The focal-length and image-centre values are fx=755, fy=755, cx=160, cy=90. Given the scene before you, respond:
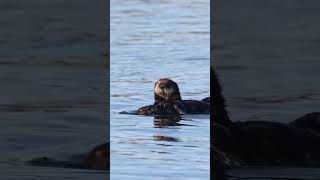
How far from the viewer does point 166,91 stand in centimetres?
525

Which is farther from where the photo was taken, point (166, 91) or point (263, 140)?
point (166, 91)

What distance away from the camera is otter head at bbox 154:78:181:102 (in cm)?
524

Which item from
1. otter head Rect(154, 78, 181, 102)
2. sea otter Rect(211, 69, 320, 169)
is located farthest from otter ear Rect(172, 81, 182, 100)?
sea otter Rect(211, 69, 320, 169)

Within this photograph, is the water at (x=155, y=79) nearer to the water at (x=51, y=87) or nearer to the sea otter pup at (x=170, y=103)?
the sea otter pup at (x=170, y=103)

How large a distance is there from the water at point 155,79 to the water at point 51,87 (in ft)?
1.11

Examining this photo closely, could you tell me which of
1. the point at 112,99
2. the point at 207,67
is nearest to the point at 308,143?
the point at 207,67

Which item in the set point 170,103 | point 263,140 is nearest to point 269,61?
point 263,140

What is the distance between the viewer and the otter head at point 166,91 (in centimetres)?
524

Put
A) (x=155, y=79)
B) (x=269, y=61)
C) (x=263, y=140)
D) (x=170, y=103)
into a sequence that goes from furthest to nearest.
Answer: (x=170, y=103) < (x=155, y=79) < (x=263, y=140) < (x=269, y=61)

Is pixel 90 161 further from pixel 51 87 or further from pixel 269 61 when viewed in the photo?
pixel 269 61

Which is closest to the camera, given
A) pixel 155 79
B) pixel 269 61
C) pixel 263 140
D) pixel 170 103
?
A: pixel 269 61

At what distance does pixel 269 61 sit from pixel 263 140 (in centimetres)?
49

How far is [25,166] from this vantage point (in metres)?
4.57

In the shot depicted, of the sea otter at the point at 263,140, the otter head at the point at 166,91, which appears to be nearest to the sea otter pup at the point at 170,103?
the otter head at the point at 166,91
